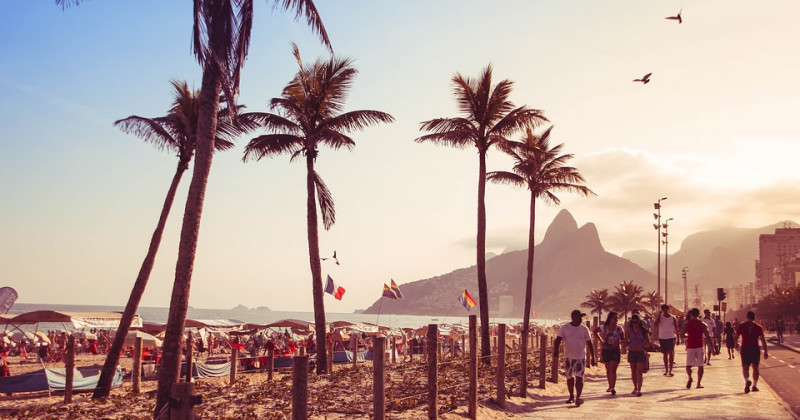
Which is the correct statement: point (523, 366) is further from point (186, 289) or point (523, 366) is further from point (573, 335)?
point (186, 289)

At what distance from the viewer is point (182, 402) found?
5.91 meters

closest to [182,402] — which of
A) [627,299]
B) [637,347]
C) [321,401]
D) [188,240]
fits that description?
[188,240]

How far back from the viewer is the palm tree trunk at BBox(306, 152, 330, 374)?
21031 mm

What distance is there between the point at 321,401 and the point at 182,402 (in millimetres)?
8449

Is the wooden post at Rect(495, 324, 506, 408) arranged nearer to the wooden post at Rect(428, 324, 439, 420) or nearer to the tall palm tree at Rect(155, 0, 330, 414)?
the wooden post at Rect(428, 324, 439, 420)

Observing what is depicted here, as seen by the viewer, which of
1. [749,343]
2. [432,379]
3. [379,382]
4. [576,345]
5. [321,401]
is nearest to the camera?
[379,382]

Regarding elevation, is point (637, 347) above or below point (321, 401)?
above

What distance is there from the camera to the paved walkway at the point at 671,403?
37.6 ft

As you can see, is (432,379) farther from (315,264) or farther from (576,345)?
(315,264)

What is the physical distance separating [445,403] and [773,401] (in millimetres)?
6965

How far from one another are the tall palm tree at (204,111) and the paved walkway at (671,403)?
22.0 feet

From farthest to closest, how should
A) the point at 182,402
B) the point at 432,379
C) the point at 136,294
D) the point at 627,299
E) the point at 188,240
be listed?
the point at 627,299 < the point at 136,294 < the point at 188,240 < the point at 432,379 < the point at 182,402

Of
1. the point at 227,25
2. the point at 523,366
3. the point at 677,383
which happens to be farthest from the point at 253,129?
the point at 677,383

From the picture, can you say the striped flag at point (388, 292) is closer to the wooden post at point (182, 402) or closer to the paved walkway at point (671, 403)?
the paved walkway at point (671, 403)
